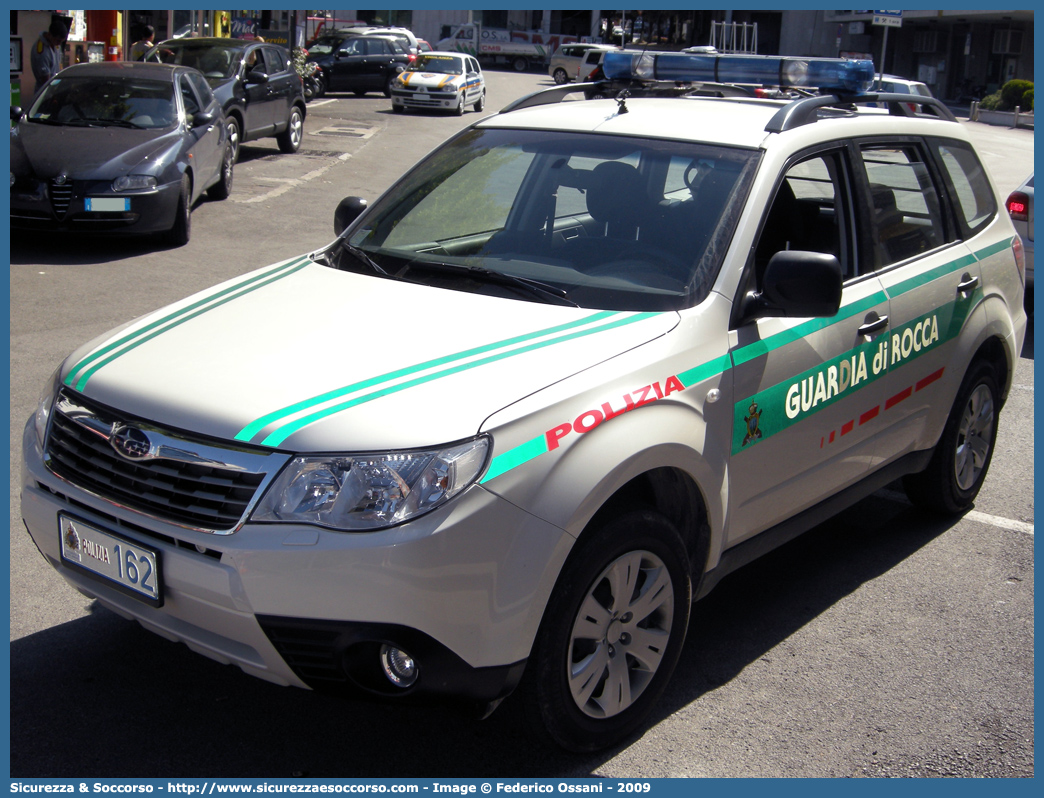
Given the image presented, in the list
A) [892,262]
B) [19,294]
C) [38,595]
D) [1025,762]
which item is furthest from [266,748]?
[19,294]

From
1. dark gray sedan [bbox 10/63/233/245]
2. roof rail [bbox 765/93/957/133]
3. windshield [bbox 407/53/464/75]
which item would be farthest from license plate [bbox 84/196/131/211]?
windshield [bbox 407/53/464/75]

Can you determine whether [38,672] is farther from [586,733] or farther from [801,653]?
[801,653]

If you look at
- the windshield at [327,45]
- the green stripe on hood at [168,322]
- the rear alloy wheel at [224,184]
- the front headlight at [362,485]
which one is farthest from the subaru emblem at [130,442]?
the windshield at [327,45]

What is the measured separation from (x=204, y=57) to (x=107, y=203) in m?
6.84

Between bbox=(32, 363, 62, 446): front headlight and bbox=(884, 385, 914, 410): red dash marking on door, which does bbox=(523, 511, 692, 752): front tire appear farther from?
bbox=(32, 363, 62, 446): front headlight

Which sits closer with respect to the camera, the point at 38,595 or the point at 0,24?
the point at 38,595

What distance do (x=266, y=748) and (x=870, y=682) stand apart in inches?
80.3

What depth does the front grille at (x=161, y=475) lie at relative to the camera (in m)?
2.64

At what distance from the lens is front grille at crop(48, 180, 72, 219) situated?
9.51 metres

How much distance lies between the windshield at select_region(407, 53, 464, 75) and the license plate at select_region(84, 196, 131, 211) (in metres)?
20.3

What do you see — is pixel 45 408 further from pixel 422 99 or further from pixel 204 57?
pixel 422 99

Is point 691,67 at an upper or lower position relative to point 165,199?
upper

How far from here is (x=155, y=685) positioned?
11.1 ft

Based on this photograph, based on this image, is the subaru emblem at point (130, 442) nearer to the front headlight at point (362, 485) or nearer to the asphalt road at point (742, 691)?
the front headlight at point (362, 485)
